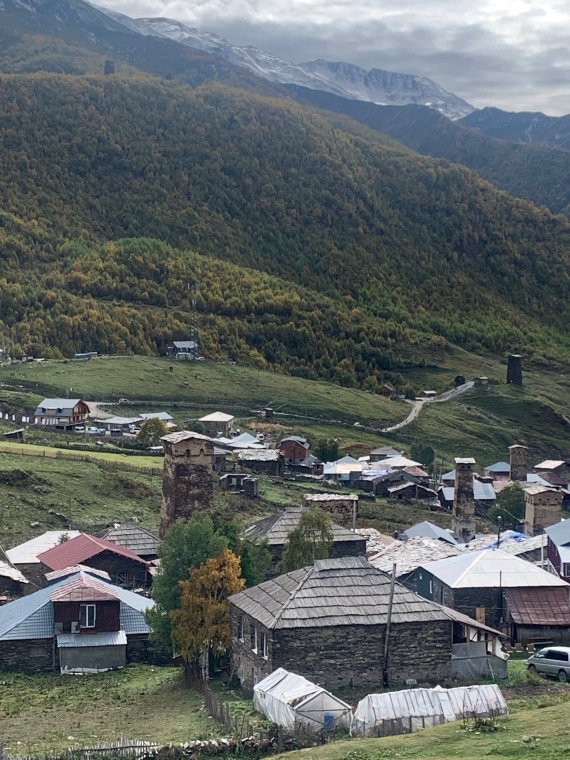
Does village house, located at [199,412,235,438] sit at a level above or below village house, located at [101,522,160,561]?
below

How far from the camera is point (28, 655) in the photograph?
36344 millimetres

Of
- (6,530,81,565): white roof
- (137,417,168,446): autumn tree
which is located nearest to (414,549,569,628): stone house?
(6,530,81,565): white roof

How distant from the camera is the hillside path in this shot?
12988cm

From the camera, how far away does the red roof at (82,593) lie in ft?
123

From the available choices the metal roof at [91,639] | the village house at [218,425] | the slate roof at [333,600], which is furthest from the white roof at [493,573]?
the village house at [218,425]

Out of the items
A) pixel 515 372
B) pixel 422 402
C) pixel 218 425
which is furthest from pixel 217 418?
pixel 515 372

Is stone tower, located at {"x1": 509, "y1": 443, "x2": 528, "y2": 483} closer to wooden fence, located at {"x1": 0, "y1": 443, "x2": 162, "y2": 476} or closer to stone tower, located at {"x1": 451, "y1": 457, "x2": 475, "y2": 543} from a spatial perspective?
stone tower, located at {"x1": 451, "y1": 457, "x2": 475, "y2": 543}

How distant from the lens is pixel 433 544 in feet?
173

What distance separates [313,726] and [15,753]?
19.7 feet

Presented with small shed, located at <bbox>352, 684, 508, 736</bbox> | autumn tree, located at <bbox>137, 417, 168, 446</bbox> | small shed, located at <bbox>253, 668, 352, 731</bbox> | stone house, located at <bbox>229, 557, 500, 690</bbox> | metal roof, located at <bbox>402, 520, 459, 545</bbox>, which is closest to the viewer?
small shed, located at <bbox>352, 684, 508, 736</bbox>

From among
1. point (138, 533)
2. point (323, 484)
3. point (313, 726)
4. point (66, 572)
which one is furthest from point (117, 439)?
point (313, 726)

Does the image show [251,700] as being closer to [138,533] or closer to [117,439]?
[138,533]

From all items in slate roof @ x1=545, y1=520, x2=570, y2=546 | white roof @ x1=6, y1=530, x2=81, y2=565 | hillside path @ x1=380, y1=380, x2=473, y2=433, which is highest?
slate roof @ x1=545, y1=520, x2=570, y2=546

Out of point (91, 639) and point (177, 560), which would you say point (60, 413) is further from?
point (177, 560)
